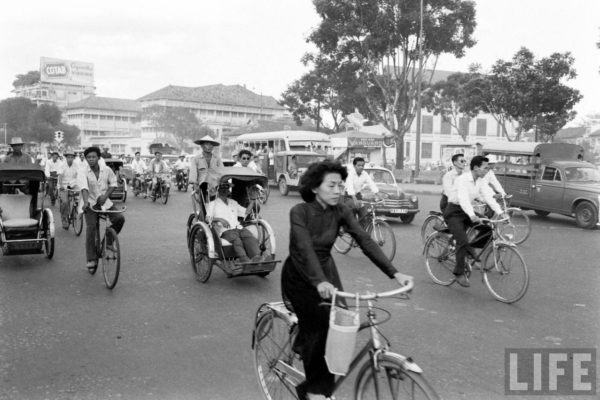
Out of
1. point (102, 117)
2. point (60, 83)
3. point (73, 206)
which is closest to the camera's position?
point (73, 206)

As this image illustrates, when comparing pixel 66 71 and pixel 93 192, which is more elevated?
pixel 66 71

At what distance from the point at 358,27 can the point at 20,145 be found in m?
19.5

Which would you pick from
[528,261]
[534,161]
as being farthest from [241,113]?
[528,261]

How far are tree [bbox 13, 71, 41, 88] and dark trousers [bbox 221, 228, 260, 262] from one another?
4604 inches

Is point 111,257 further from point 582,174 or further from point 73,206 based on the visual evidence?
point 582,174

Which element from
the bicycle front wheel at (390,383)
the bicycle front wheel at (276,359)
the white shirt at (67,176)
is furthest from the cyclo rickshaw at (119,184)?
the bicycle front wheel at (390,383)

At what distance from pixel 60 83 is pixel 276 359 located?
385 ft

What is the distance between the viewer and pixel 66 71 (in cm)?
10994

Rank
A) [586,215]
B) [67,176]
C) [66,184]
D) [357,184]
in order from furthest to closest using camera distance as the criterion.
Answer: [586,215], [67,176], [66,184], [357,184]

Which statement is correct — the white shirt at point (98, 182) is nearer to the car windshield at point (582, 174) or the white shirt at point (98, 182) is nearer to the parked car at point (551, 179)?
the parked car at point (551, 179)

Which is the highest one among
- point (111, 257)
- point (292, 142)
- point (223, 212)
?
point (292, 142)

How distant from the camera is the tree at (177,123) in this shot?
68062mm

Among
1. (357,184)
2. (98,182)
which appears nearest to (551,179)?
(357,184)

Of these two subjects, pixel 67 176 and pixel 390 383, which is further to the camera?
pixel 67 176
